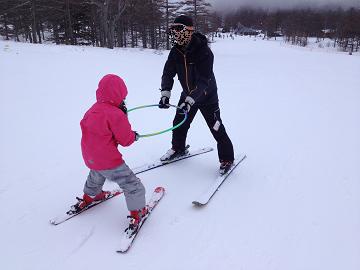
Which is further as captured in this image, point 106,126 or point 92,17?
point 92,17

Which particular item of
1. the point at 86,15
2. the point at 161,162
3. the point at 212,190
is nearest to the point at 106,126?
the point at 212,190

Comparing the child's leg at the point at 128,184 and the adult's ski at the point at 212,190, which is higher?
the child's leg at the point at 128,184

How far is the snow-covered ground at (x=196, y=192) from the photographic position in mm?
3021

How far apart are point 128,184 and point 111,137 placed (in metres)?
0.54

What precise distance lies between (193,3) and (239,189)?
33.0 meters

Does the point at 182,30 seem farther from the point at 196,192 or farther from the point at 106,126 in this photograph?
the point at 196,192

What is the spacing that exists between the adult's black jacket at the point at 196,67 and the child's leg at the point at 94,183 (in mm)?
1512

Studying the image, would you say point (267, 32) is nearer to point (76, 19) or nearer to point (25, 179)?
point (76, 19)

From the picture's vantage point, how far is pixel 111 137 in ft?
10.1

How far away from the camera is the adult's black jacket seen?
4.07 meters

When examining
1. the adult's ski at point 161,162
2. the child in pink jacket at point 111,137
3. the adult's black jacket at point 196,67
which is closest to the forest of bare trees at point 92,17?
the adult's ski at point 161,162

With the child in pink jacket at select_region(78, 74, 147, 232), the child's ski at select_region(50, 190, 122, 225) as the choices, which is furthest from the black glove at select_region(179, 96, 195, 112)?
the child's ski at select_region(50, 190, 122, 225)

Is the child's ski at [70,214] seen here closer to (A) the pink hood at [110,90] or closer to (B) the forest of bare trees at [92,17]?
(A) the pink hood at [110,90]

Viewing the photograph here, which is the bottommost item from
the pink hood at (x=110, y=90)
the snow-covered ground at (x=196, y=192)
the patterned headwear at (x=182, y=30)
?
the snow-covered ground at (x=196, y=192)
